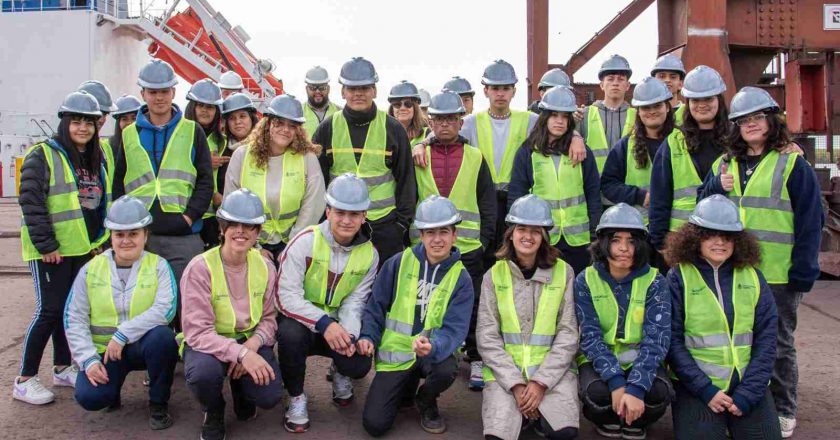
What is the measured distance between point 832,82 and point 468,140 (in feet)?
17.7

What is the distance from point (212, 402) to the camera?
13.3 feet

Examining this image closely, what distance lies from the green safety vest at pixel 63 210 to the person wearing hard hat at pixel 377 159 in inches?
64.5

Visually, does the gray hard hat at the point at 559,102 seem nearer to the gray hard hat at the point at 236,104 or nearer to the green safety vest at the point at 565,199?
the green safety vest at the point at 565,199

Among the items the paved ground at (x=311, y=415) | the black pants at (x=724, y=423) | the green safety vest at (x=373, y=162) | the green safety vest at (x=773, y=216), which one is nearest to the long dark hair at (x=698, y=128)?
the green safety vest at (x=773, y=216)

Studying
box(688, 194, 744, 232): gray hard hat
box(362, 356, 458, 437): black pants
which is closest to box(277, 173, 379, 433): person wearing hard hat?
box(362, 356, 458, 437): black pants

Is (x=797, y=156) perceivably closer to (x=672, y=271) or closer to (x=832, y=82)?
(x=672, y=271)

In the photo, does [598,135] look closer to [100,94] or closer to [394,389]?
[394,389]

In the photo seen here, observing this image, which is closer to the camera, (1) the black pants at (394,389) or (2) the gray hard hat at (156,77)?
(1) the black pants at (394,389)

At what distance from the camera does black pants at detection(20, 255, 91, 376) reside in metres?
4.67

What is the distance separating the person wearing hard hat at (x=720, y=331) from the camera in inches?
154

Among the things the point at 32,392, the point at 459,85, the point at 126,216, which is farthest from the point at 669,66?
the point at 32,392

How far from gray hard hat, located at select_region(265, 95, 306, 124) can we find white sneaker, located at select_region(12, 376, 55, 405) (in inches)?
87.1

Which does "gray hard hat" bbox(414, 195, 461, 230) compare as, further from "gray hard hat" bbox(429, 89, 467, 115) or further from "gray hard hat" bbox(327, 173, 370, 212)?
"gray hard hat" bbox(429, 89, 467, 115)

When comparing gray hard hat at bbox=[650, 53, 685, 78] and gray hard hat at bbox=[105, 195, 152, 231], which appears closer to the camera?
gray hard hat at bbox=[105, 195, 152, 231]
